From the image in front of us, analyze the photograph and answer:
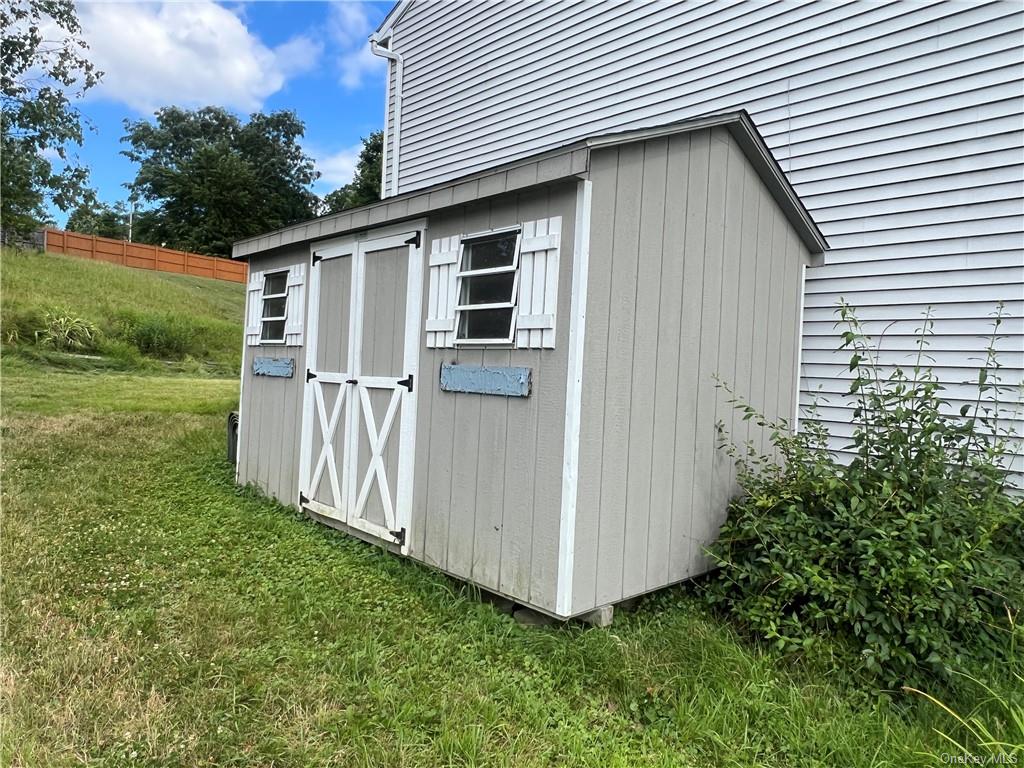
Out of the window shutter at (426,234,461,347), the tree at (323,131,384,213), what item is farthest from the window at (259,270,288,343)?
the tree at (323,131,384,213)

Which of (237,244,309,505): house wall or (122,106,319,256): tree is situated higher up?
(122,106,319,256): tree

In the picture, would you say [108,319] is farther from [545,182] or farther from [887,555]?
[887,555]

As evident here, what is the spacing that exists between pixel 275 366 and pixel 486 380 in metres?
2.91

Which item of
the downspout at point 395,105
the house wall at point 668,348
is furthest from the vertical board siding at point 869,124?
the downspout at point 395,105

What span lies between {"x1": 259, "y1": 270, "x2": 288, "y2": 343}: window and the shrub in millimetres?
11257

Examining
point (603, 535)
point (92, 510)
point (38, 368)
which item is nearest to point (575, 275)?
point (603, 535)

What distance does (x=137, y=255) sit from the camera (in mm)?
26078

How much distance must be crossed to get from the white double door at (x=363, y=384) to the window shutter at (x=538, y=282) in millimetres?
1012

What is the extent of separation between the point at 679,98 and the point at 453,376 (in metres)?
3.80

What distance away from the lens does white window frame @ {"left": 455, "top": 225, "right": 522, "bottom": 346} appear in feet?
11.6

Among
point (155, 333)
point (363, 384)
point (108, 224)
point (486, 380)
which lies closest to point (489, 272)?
point (486, 380)

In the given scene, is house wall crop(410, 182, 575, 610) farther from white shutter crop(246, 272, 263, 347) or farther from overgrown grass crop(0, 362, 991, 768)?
white shutter crop(246, 272, 263, 347)

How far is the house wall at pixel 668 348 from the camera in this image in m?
Answer: 3.29

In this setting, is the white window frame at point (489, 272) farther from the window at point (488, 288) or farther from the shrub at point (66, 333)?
the shrub at point (66, 333)
